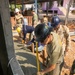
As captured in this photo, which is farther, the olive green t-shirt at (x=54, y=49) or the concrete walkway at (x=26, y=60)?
the concrete walkway at (x=26, y=60)

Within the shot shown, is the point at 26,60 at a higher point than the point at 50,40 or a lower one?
lower

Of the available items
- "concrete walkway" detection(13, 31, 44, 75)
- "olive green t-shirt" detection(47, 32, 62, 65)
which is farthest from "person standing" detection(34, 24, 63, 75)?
"concrete walkway" detection(13, 31, 44, 75)

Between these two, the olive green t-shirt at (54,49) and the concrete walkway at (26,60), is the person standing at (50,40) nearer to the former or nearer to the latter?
the olive green t-shirt at (54,49)

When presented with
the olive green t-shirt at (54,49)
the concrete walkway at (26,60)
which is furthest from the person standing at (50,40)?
the concrete walkway at (26,60)

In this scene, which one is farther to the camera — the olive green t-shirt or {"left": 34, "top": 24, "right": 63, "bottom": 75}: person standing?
the olive green t-shirt

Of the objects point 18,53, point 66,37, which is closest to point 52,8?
point 18,53

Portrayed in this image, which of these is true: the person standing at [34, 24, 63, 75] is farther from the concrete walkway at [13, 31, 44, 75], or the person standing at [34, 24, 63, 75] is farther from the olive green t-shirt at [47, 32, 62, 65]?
the concrete walkway at [13, 31, 44, 75]

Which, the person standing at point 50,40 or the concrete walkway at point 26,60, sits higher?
the person standing at point 50,40

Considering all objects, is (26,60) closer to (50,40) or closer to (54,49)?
(54,49)

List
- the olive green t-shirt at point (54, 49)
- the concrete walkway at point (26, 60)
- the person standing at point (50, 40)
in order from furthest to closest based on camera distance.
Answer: the concrete walkway at point (26, 60)
the olive green t-shirt at point (54, 49)
the person standing at point (50, 40)

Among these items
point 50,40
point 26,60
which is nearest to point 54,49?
point 50,40

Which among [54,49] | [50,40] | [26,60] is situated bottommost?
[26,60]

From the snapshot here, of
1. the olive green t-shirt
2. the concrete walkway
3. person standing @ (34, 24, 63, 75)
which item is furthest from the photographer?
the concrete walkway

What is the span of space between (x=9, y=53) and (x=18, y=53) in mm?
2392
